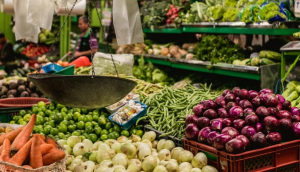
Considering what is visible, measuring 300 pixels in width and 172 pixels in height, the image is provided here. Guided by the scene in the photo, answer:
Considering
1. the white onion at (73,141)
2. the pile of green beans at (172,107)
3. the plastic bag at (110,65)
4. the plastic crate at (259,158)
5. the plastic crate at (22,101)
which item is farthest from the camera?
the plastic bag at (110,65)

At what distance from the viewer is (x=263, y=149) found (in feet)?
8.14

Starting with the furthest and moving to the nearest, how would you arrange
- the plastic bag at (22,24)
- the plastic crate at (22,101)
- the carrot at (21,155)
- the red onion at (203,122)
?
the plastic crate at (22,101), the plastic bag at (22,24), the red onion at (203,122), the carrot at (21,155)

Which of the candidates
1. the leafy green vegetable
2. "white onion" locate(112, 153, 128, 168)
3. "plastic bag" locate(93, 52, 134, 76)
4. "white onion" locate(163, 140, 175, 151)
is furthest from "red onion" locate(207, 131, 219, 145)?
"plastic bag" locate(93, 52, 134, 76)

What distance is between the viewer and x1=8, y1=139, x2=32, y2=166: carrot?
232 centimetres

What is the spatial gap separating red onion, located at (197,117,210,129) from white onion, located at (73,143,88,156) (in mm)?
1029

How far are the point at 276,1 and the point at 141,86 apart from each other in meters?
2.15

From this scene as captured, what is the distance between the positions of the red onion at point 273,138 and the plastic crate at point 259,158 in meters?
0.03

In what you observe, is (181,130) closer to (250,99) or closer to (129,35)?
(250,99)

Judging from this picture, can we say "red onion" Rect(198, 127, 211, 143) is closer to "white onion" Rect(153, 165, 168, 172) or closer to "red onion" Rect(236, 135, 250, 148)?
"red onion" Rect(236, 135, 250, 148)

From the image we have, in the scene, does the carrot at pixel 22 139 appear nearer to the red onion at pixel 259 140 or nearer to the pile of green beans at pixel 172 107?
the pile of green beans at pixel 172 107

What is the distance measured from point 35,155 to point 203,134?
124cm

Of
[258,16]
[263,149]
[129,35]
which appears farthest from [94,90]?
[258,16]

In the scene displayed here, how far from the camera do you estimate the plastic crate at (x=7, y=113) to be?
4.19 m

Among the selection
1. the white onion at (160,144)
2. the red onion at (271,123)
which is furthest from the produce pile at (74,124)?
the red onion at (271,123)
